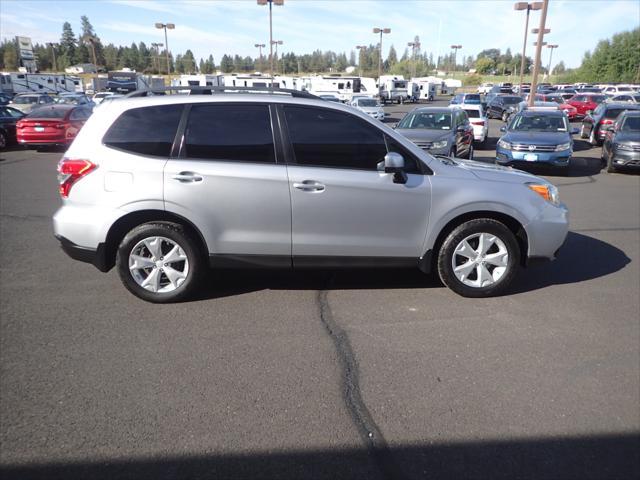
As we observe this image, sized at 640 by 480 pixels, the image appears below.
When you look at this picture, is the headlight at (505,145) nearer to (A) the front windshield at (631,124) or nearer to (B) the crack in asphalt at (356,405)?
(A) the front windshield at (631,124)

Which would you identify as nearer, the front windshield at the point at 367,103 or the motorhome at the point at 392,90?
the front windshield at the point at 367,103

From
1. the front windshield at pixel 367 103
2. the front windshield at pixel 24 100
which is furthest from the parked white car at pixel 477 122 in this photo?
the front windshield at pixel 24 100

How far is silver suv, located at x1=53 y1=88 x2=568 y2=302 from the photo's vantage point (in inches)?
175

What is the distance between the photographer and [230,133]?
455 centimetres

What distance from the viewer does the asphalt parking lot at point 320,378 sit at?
2678mm

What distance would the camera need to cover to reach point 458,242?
15.6 ft

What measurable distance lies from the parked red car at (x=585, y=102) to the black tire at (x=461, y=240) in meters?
35.1

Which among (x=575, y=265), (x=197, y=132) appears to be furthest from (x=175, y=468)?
(x=575, y=265)

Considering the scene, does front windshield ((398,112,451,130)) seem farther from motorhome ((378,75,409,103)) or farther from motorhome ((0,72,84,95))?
motorhome ((0,72,84,95))

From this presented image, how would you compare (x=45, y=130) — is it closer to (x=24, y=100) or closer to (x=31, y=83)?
(x=24, y=100)

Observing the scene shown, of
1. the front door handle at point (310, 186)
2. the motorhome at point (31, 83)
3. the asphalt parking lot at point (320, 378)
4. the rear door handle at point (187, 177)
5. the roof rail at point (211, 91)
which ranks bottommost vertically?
the asphalt parking lot at point (320, 378)

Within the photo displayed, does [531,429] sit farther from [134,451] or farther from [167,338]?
[167,338]

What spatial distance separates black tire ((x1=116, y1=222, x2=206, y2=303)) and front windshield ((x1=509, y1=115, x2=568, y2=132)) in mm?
12217

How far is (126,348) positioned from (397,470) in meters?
2.26
